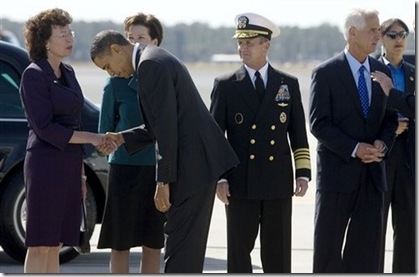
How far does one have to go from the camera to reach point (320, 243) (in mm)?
7859

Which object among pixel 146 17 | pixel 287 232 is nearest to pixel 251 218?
pixel 287 232

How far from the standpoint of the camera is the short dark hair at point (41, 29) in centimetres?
752

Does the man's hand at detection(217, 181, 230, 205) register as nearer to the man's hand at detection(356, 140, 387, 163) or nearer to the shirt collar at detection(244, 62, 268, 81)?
the shirt collar at detection(244, 62, 268, 81)

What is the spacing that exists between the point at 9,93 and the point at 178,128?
317cm

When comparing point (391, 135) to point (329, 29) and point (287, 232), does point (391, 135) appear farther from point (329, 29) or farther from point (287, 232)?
point (329, 29)

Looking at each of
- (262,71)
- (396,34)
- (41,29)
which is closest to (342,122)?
(262,71)

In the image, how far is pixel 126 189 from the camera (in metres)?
8.07

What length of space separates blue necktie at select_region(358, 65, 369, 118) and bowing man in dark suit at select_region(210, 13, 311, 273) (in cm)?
40

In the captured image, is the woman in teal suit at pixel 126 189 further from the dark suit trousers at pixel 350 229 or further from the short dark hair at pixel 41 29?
the dark suit trousers at pixel 350 229

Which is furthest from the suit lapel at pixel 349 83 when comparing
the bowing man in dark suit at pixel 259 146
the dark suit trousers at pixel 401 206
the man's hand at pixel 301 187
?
the dark suit trousers at pixel 401 206

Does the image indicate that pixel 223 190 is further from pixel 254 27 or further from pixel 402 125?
pixel 402 125

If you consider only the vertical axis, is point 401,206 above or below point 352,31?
below

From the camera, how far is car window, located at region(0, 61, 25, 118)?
9859 millimetres

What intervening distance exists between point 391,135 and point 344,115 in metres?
0.32
